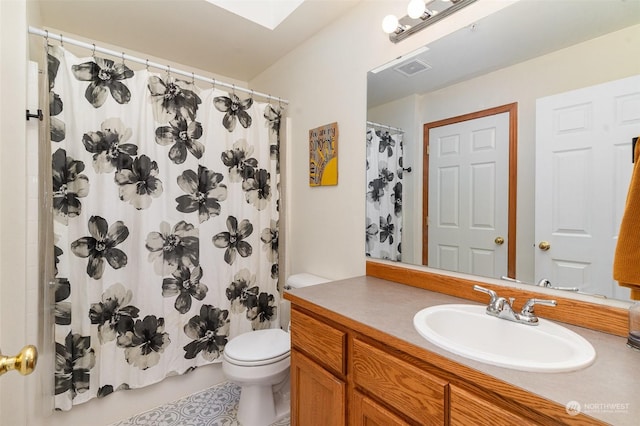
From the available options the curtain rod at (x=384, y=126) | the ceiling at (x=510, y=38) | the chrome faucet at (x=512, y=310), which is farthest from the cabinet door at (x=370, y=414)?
the ceiling at (x=510, y=38)

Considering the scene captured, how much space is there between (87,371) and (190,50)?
7.22 ft

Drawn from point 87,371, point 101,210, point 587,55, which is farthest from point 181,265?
point 587,55

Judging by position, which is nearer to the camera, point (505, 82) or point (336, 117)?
point (505, 82)

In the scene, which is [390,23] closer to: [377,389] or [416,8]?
[416,8]

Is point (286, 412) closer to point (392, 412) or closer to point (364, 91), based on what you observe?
point (392, 412)

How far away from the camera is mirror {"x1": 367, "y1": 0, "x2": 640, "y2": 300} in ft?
3.11

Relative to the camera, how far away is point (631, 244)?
0.75 m

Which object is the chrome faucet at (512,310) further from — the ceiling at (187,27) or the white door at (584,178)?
the ceiling at (187,27)

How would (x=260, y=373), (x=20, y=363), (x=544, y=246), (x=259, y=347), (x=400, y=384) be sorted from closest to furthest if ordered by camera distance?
(x=20, y=363)
(x=400, y=384)
(x=544, y=246)
(x=260, y=373)
(x=259, y=347)

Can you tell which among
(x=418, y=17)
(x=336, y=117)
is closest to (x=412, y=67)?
(x=418, y=17)

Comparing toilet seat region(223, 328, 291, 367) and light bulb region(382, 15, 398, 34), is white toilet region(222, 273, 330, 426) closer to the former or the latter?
toilet seat region(223, 328, 291, 367)

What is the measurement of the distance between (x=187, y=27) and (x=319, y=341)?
2.09 metres

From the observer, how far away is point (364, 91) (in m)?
1.69

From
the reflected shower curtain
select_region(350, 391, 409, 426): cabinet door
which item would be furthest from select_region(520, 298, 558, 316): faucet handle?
the reflected shower curtain
